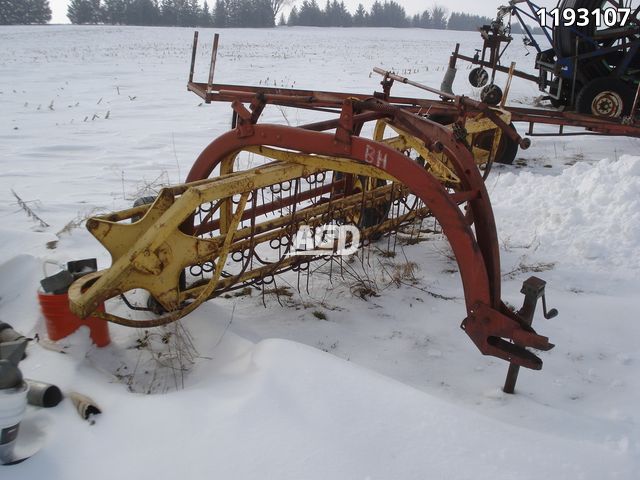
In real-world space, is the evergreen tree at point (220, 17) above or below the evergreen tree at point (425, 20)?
below

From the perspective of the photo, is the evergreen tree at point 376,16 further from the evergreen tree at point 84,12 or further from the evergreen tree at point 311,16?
the evergreen tree at point 84,12

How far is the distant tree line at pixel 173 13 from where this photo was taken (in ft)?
199

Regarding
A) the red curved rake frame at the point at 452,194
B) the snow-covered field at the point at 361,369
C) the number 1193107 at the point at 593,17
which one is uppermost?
the number 1193107 at the point at 593,17

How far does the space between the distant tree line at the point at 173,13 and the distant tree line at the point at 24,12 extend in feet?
13.1

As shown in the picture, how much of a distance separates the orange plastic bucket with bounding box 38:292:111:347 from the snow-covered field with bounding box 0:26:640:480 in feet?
0.20

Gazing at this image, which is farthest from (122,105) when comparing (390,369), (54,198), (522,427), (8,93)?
(522,427)

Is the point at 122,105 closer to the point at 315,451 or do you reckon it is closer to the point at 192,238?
the point at 192,238

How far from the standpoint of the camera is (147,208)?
294 centimetres

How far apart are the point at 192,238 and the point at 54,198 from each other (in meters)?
3.13

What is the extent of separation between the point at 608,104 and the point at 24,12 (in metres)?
64.4

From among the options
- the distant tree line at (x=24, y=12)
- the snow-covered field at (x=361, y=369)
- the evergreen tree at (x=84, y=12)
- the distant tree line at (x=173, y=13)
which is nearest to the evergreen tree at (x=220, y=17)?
the distant tree line at (x=173, y=13)

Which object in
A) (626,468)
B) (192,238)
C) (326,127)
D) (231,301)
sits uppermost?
(326,127)

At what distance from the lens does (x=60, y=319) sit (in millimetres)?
2742

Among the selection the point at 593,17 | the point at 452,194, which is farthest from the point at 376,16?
the point at 452,194
